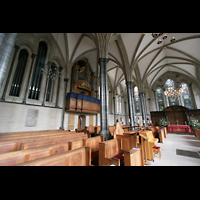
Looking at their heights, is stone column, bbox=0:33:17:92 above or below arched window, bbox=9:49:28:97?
below

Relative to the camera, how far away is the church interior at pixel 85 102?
108 inches

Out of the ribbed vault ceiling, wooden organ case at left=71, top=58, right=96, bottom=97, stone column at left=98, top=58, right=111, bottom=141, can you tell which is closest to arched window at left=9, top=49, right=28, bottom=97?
the ribbed vault ceiling

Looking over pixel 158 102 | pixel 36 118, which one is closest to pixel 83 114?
pixel 36 118

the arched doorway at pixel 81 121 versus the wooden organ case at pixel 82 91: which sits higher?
the wooden organ case at pixel 82 91

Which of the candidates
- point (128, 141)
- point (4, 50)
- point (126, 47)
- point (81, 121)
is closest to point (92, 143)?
point (128, 141)

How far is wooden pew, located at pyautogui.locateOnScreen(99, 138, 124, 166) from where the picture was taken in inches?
87.4

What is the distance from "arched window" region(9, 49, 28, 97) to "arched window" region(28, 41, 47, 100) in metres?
0.75

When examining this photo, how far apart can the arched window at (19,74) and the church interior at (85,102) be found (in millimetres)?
54

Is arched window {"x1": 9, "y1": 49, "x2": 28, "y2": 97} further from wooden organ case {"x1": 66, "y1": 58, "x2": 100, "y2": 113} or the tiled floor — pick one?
the tiled floor

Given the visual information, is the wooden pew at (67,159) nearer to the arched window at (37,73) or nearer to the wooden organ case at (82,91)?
the wooden organ case at (82,91)

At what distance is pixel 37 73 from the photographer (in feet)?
26.9

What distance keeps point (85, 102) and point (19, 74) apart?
588cm

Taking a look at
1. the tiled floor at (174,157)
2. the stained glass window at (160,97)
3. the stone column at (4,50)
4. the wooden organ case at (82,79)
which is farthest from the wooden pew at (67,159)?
the stained glass window at (160,97)
